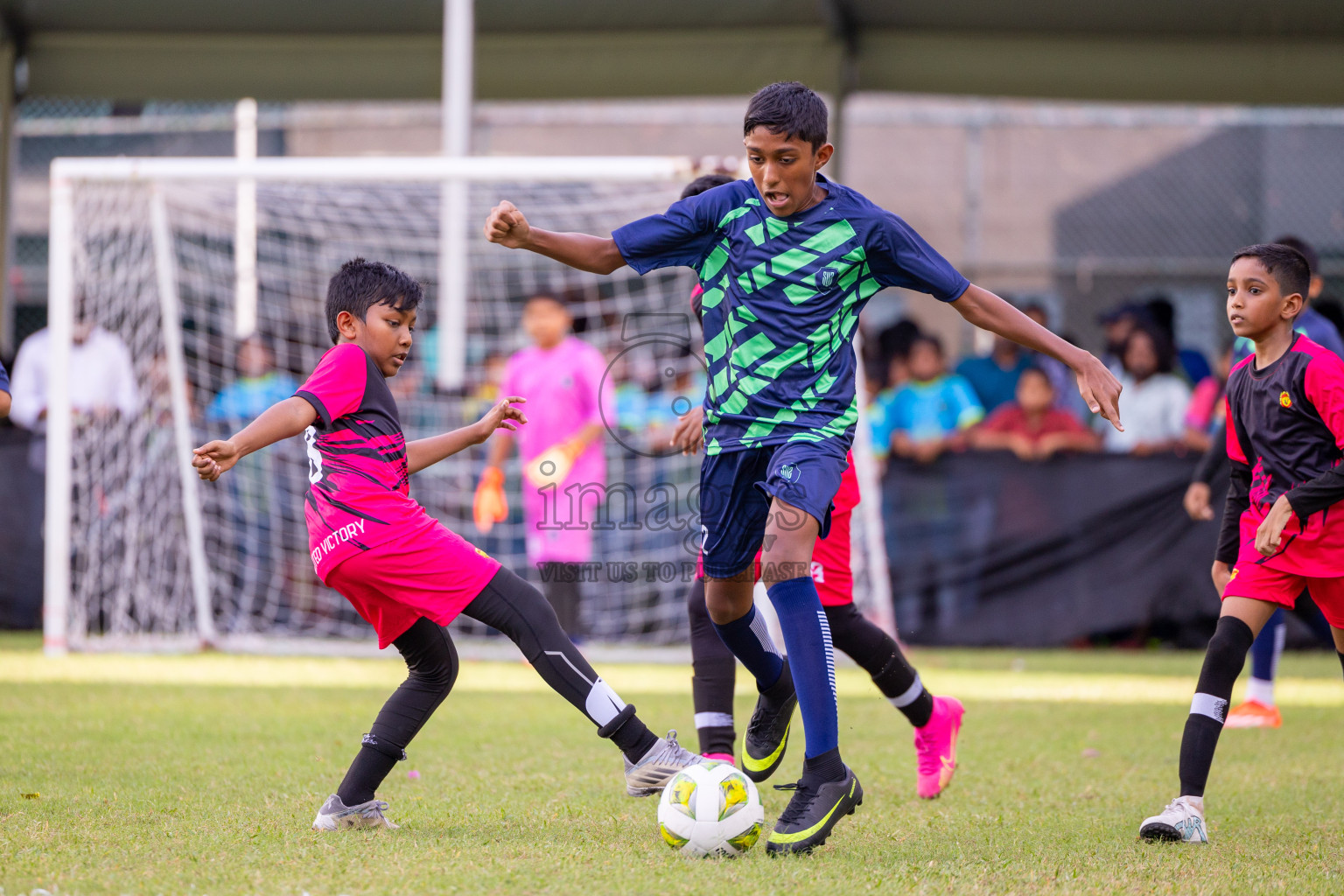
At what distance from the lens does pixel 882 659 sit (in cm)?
427

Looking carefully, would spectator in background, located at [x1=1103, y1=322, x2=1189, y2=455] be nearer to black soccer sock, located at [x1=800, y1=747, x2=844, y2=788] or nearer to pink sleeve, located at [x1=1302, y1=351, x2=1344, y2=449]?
pink sleeve, located at [x1=1302, y1=351, x2=1344, y2=449]

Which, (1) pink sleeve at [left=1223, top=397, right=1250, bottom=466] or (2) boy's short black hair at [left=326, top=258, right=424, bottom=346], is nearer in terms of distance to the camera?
(2) boy's short black hair at [left=326, top=258, right=424, bottom=346]

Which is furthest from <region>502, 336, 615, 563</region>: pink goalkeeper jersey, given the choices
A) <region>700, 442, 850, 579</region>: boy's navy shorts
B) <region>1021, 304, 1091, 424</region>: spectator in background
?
<region>700, 442, 850, 579</region>: boy's navy shorts

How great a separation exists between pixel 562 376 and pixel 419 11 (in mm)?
5022

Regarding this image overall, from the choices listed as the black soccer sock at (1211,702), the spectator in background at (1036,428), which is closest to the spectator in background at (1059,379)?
the spectator in background at (1036,428)

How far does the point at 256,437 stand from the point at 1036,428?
6.90 m

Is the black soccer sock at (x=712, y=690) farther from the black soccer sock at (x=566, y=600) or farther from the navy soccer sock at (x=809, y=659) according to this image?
the black soccer sock at (x=566, y=600)

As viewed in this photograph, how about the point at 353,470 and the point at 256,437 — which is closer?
the point at 256,437

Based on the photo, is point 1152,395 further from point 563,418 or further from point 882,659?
point 882,659

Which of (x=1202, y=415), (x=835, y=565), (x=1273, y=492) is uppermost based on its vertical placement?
(x=1202, y=415)

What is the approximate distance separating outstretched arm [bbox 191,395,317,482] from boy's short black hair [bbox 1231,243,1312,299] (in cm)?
266

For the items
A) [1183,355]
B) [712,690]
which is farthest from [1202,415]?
[712,690]

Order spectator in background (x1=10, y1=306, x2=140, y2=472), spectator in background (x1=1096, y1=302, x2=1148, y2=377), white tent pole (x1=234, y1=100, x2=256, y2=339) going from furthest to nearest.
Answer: spectator in background (x1=1096, y1=302, x2=1148, y2=377)
white tent pole (x1=234, y1=100, x2=256, y2=339)
spectator in background (x1=10, y1=306, x2=140, y2=472)

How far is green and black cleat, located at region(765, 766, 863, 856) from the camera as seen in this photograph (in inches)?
131
